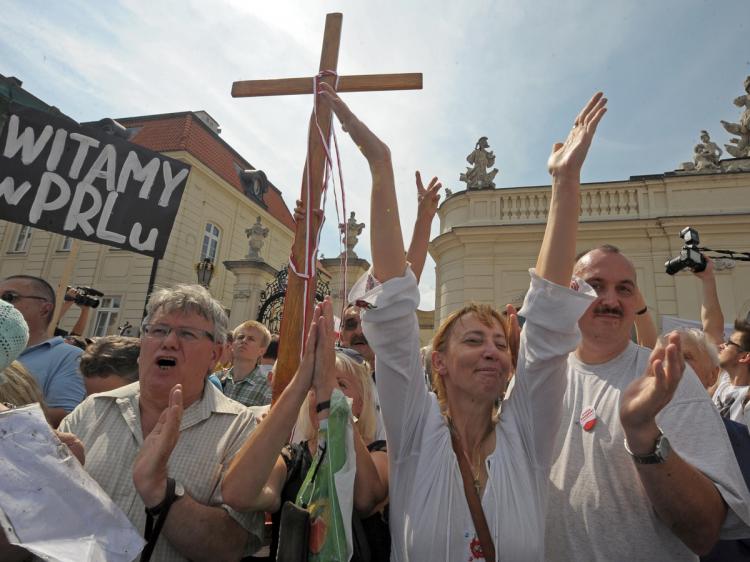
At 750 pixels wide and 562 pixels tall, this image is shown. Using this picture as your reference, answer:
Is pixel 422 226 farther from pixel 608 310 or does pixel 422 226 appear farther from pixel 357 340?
pixel 357 340

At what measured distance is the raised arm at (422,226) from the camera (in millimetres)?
2251

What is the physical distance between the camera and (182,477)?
1.77 metres

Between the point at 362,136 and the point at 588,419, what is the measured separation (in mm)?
1361

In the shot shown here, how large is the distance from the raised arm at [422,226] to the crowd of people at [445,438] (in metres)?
0.39

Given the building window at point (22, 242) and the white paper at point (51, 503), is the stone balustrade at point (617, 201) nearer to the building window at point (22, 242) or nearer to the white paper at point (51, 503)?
the white paper at point (51, 503)

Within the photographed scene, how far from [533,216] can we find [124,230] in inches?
385

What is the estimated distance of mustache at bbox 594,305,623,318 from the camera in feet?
6.31

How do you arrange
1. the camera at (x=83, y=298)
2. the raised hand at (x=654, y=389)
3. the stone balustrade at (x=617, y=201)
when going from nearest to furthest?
the raised hand at (x=654, y=389) < the camera at (x=83, y=298) < the stone balustrade at (x=617, y=201)

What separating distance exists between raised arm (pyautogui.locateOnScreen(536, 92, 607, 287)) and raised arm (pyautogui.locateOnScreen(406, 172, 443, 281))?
2.15 feet

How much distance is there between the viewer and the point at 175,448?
6.08ft

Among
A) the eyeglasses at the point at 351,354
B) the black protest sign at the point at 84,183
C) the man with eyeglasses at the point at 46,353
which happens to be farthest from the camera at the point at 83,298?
the eyeglasses at the point at 351,354

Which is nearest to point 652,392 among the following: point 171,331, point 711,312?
point 171,331

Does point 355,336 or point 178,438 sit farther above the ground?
point 355,336

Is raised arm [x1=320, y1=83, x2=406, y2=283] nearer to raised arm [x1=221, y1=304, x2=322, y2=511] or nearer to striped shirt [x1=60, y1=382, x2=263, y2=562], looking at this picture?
raised arm [x1=221, y1=304, x2=322, y2=511]
